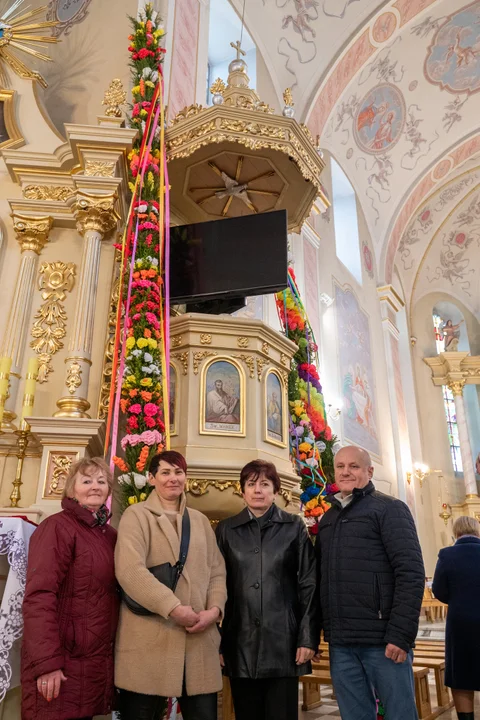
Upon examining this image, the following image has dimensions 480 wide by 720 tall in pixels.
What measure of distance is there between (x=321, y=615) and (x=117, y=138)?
3.55 m

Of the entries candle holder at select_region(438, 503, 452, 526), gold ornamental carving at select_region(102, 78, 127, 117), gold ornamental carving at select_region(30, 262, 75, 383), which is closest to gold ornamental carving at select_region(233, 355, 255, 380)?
gold ornamental carving at select_region(30, 262, 75, 383)

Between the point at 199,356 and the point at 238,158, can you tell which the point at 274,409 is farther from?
the point at 238,158

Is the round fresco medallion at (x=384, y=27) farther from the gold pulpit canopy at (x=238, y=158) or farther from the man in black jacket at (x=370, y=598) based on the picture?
the man in black jacket at (x=370, y=598)

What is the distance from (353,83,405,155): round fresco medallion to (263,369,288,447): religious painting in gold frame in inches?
367

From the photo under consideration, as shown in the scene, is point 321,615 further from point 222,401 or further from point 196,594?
point 222,401

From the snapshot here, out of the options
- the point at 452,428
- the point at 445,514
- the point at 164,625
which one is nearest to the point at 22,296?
the point at 164,625

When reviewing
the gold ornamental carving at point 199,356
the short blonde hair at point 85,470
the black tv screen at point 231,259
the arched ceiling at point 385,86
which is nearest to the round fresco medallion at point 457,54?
the arched ceiling at point 385,86

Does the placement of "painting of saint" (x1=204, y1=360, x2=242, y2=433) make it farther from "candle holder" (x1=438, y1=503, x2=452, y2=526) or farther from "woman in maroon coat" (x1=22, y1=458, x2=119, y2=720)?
"candle holder" (x1=438, y1=503, x2=452, y2=526)

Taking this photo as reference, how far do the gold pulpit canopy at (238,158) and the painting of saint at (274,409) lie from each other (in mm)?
1964

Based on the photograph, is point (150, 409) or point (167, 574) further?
point (150, 409)

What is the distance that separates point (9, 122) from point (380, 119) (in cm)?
930

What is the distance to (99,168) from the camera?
429 cm

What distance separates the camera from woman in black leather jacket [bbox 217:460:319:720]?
208 cm

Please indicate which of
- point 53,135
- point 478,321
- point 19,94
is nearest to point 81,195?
point 53,135
